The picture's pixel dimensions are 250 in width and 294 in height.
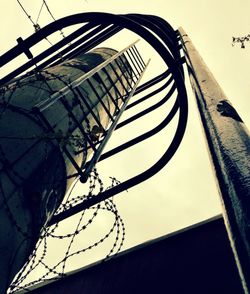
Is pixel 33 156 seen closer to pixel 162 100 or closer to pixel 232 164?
pixel 232 164

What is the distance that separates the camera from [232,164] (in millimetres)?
792

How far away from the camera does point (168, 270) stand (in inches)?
195

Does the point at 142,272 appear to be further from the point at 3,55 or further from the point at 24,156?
the point at 3,55

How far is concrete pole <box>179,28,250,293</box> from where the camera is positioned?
610mm

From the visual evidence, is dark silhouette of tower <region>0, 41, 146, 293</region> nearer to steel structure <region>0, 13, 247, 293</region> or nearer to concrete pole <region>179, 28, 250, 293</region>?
steel structure <region>0, 13, 247, 293</region>

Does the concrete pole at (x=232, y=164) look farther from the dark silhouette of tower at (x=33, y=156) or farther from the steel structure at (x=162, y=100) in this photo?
the dark silhouette of tower at (x=33, y=156)

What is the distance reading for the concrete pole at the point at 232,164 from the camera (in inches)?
24.0

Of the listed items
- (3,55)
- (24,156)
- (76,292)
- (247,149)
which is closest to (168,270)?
(76,292)

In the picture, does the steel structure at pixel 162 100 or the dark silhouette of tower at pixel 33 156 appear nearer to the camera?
the steel structure at pixel 162 100

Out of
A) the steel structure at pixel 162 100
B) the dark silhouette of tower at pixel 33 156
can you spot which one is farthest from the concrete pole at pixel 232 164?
the dark silhouette of tower at pixel 33 156

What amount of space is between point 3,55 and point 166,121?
8.71ft

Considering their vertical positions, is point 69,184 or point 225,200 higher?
point 225,200

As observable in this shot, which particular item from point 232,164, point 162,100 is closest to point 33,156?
point 232,164

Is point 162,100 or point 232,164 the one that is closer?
point 232,164
